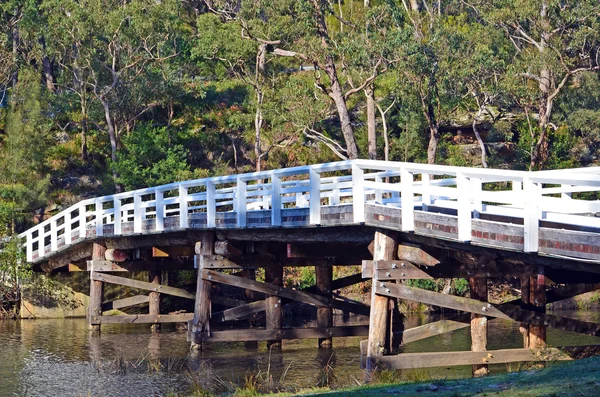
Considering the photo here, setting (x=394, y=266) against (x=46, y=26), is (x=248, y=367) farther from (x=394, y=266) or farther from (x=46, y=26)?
(x=46, y=26)

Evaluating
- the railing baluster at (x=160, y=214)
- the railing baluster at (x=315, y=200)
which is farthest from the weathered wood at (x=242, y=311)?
the railing baluster at (x=315, y=200)

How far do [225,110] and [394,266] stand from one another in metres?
39.0

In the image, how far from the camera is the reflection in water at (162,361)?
19.0 meters

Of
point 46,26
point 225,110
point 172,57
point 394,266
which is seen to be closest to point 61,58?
point 46,26

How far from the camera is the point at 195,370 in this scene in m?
21.2

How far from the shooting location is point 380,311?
17.5 meters

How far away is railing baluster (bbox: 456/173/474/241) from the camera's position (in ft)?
48.5

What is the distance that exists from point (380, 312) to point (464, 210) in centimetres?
343

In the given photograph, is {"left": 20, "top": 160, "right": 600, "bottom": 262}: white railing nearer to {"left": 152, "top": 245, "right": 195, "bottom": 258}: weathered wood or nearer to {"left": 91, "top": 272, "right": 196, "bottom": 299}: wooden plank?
{"left": 91, "top": 272, "right": 196, "bottom": 299}: wooden plank

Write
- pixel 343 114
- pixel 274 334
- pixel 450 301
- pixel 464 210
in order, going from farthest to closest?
pixel 343 114
pixel 274 334
pixel 450 301
pixel 464 210

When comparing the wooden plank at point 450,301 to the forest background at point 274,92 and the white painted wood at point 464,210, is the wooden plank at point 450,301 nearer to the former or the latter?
the white painted wood at point 464,210

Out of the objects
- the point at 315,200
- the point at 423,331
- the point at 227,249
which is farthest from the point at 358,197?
the point at 227,249

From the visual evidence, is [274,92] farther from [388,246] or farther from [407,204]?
[407,204]

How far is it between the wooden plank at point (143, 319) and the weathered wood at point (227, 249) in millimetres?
5863
